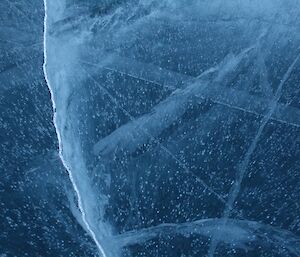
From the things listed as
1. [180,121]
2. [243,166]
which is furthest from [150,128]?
[243,166]

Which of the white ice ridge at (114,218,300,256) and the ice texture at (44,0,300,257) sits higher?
the ice texture at (44,0,300,257)

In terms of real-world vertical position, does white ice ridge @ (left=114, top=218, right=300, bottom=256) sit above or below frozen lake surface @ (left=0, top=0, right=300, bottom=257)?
below

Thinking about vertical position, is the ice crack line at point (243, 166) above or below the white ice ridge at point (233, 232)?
above

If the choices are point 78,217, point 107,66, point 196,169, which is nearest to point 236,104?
point 196,169

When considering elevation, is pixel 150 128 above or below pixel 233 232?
above

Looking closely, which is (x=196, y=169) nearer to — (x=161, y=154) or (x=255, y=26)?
(x=161, y=154)

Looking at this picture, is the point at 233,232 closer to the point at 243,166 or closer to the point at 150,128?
the point at 243,166

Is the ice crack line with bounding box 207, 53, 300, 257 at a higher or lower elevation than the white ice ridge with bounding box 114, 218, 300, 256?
higher
